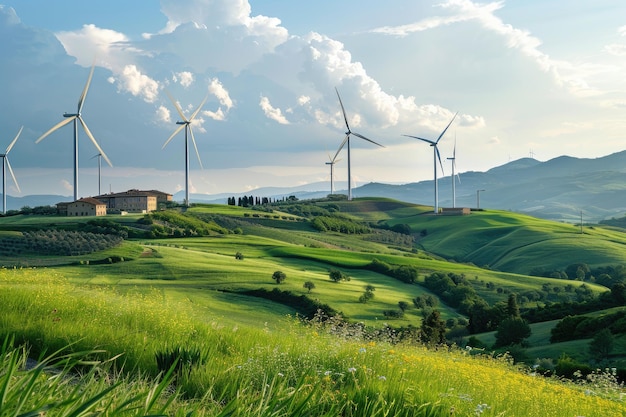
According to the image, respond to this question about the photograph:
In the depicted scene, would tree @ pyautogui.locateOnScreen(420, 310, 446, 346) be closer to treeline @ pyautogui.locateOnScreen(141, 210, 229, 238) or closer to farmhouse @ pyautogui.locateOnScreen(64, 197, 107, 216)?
treeline @ pyautogui.locateOnScreen(141, 210, 229, 238)

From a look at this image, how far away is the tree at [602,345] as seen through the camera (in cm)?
4550

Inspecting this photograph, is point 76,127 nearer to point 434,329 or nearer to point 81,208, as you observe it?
point 81,208

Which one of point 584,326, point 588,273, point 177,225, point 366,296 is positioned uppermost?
point 177,225

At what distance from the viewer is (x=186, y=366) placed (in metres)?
10.5

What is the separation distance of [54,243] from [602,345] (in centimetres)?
6841

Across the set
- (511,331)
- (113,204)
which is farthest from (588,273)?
(113,204)

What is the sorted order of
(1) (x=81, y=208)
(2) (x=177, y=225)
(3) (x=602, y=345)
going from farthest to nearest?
(1) (x=81, y=208) → (2) (x=177, y=225) → (3) (x=602, y=345)

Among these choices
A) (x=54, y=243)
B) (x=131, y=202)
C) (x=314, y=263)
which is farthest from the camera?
(x=131, y=202)

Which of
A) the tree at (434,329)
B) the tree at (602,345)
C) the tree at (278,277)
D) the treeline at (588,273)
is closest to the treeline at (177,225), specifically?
the tree at (278,277)

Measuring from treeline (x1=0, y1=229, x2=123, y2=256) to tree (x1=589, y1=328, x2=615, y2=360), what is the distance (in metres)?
61.7

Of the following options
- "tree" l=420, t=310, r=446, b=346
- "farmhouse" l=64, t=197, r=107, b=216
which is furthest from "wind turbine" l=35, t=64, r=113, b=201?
"tree" l=420, t=310, r=446, b=346

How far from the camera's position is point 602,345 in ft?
150

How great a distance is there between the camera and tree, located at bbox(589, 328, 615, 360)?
149 ft

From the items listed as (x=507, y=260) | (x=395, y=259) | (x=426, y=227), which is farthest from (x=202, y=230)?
(x=426, y=227)
